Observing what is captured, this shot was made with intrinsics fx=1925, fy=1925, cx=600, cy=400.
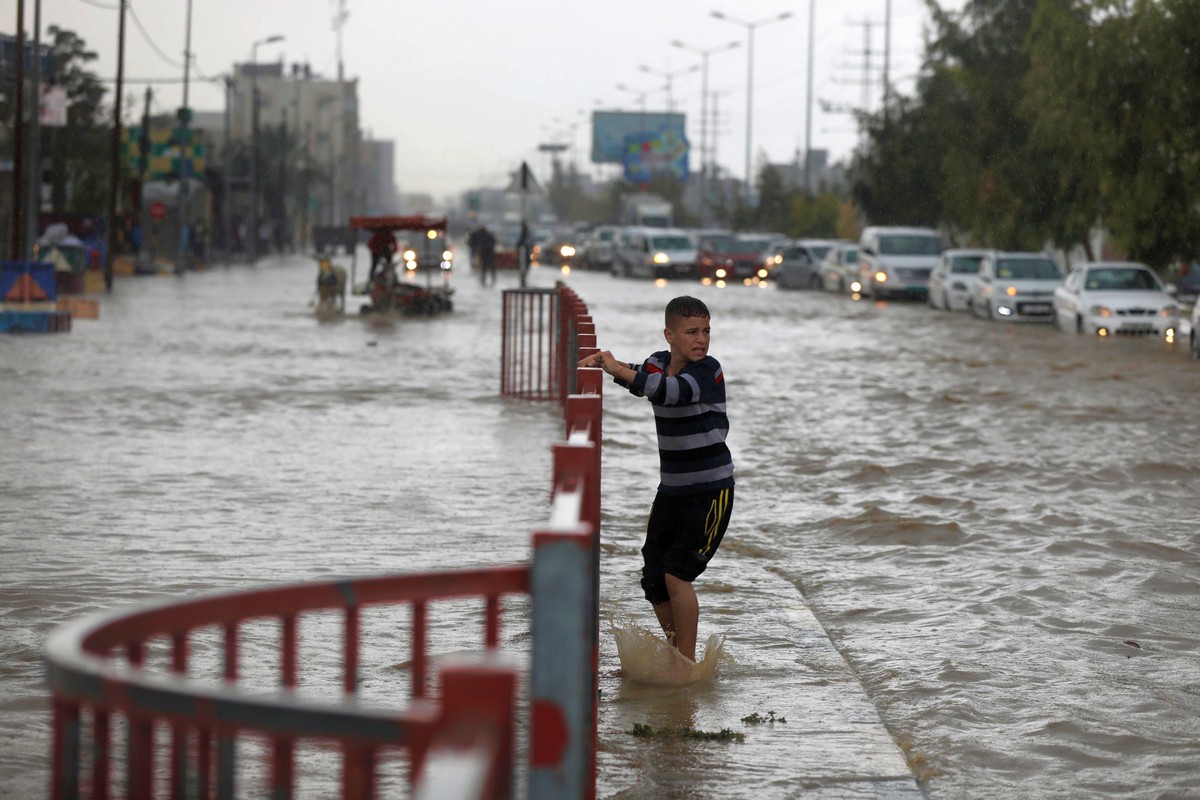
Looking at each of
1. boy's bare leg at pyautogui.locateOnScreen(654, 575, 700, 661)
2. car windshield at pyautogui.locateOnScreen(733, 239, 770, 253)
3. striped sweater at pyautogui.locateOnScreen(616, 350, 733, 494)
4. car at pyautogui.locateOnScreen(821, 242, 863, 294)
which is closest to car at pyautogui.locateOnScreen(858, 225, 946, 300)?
car at pyautogui.locateOnScreen(821, 242, 863, 294)

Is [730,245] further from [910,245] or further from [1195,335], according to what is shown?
[1195,335]

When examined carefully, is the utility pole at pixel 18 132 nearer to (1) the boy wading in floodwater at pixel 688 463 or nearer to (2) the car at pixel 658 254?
(1) the boy wading in floodwater at pixel 688 463

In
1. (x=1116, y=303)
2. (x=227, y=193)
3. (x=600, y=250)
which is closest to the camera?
(x=1116, y=303)

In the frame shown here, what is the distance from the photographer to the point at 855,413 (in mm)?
17797

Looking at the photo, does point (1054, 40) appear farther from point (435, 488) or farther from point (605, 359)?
point (605, 359)

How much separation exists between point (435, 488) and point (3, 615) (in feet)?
14.1

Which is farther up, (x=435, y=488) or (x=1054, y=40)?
(x=1054, y=40)

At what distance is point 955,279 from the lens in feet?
129

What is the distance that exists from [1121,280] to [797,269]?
77.6ft

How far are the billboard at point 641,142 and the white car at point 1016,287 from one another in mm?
88621

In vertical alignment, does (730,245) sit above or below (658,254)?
above

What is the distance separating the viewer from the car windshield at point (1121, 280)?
30.8 meters

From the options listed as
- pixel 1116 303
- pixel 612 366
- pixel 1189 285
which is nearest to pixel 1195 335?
pixel 1116 303

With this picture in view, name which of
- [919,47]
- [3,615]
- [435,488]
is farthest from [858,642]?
[919,47]
